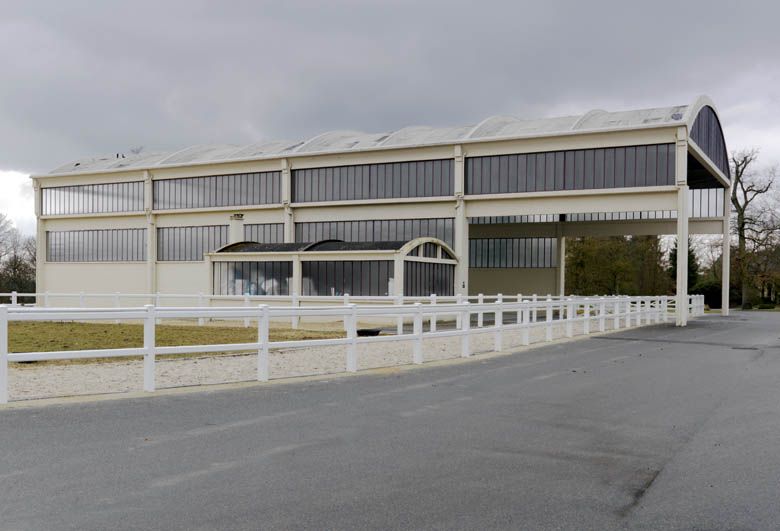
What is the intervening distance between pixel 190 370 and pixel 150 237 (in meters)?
41.7

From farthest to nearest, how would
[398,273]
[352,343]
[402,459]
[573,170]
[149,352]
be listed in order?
[573,170], [398,273], [352,343], [149,352], [402,459]

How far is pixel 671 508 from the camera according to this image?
17.7ft

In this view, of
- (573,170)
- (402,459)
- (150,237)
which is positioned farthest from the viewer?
(150,237)

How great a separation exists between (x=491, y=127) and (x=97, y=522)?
42.6 m

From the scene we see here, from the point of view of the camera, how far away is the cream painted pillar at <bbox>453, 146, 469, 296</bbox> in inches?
1700

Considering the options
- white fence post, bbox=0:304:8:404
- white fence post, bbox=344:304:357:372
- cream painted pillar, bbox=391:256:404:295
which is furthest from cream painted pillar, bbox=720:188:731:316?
white fence post, bbox=0:304:8:404

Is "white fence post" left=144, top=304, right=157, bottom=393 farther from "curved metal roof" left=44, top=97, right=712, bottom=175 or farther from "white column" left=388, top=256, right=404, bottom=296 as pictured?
"curved metal roof" left=44, top=97, right=712, bottom=175

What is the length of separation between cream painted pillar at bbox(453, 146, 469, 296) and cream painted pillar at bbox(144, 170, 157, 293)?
21.6 m

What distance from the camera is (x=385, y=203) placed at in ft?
152

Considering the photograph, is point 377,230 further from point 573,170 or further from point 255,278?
point 573,170

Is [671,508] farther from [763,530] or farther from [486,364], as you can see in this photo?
[486,364]

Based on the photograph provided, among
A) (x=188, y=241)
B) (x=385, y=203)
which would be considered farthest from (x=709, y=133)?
(x=188, y=241)

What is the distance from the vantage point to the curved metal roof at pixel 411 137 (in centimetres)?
4103

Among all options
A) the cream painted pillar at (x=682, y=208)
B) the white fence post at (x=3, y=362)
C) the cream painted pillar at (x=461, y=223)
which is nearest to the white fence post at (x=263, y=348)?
the white fence post at (x=3, y=362)
